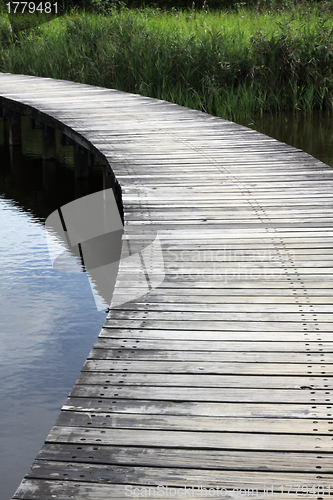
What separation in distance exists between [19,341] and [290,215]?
200 cm

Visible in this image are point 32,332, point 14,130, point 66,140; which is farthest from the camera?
point 14,130

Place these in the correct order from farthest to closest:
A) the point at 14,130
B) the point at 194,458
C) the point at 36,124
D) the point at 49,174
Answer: the point at 14,130
the point at 36,124
the point at 49,174
the point at 194,458

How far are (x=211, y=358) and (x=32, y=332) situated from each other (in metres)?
2.21

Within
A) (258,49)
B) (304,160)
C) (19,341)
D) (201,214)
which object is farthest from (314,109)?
(19,341)

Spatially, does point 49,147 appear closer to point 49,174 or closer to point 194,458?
point 49,174

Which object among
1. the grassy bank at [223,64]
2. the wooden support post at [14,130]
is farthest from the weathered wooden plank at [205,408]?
the wooden support post at [14,130]

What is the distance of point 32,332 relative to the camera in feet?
14.9

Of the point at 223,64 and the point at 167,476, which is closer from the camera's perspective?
the point at 167,476

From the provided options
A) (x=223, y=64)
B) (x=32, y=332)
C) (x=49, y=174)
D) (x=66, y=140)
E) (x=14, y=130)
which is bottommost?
(x=32, y=332)

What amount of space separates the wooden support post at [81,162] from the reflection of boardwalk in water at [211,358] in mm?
2768

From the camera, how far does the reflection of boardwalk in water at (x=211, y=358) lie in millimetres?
1982

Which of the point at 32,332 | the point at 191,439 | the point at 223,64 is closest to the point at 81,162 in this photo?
the point at 223,64

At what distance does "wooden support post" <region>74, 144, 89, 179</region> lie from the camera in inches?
314

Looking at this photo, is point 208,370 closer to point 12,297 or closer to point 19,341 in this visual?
point 19,341
